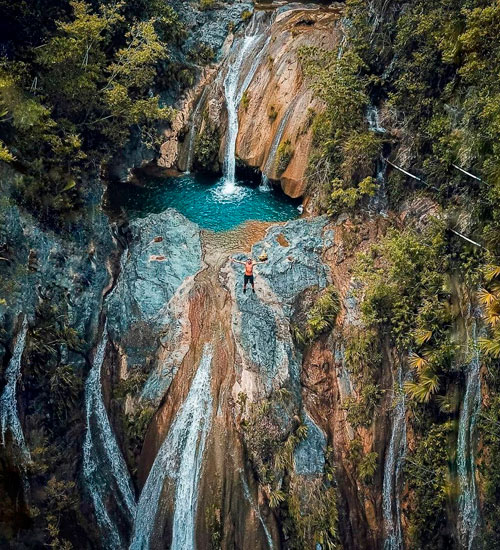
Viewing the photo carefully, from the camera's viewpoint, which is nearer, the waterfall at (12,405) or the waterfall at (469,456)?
the waterfall at (469,456)

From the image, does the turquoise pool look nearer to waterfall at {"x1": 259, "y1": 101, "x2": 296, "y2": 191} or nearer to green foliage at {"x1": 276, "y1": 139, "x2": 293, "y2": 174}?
waterfall at {"x1": 259, "y1": 101, "x2": 296, "y2": 191}

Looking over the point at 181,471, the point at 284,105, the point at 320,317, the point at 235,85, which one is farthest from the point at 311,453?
the point at 235,85

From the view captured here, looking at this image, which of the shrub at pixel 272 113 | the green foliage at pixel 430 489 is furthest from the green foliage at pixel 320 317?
the shrub at pixel 272 113

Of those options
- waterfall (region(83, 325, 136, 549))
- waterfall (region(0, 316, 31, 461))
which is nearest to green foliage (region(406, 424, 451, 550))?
waterfall (region(83, 325, 136, 549))

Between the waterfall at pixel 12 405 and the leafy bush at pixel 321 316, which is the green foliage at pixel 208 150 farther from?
the waterfall at pixel 12 405

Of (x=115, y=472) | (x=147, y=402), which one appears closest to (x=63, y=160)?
(x=147, y=402)

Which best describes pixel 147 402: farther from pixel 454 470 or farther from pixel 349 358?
pixel 454 470
